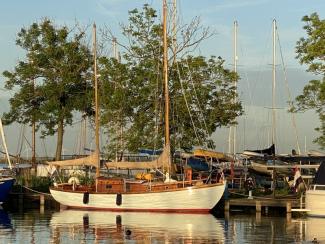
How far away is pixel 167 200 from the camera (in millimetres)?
53500

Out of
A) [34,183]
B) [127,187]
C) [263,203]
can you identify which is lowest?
[263,203]

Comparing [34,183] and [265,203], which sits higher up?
[34,183]

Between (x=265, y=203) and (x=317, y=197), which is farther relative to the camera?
(x=265, y=203)

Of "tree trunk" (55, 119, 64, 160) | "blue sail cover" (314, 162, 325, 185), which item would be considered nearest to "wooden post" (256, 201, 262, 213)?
"blue sail cover" (314, 162, 325, 185)

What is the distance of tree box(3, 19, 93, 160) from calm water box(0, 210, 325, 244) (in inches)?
694

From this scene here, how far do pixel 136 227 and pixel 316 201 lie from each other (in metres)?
11.8

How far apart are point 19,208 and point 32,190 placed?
3540 millimetres

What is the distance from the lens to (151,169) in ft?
194

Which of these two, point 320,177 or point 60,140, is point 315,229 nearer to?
point 320,177

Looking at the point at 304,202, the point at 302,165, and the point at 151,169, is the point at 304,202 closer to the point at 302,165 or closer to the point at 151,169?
the point at 302,165

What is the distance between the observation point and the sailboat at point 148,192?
2083 inches

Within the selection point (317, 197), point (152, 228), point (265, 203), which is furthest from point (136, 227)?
point (265, 203)

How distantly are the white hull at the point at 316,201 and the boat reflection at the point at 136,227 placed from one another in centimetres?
589

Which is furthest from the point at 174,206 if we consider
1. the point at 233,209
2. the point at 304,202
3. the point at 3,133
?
the point at 3,133
